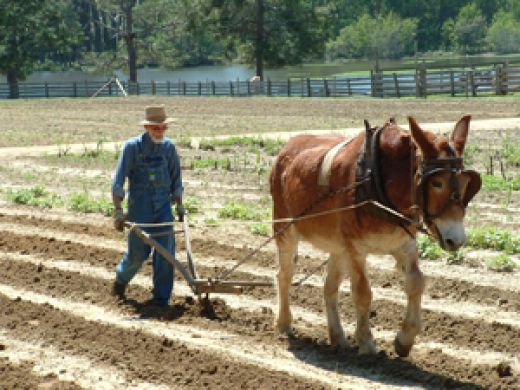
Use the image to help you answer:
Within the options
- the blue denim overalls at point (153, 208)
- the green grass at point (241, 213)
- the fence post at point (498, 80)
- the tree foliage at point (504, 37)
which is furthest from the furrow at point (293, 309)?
the tree foliage at point (504, 37)

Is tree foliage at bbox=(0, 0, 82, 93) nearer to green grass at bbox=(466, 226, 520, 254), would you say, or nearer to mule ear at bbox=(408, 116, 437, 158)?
green grass at bbox=(466, 226, 520, 254)

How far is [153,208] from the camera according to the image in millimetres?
9117

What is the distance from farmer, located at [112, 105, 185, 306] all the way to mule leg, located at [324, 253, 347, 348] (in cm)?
173

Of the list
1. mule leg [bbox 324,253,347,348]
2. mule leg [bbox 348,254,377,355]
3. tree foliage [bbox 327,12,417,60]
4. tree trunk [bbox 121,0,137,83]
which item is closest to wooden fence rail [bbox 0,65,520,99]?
tree trunk [bbox 121,0,137,83]

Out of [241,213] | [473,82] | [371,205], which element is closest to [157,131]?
[371,205]

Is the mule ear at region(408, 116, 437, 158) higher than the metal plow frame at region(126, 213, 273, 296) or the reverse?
higher

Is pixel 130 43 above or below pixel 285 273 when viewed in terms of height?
below

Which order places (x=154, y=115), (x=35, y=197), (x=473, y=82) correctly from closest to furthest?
(x=154, y=115) → (x=35, y=197) → (x=473, y=82)

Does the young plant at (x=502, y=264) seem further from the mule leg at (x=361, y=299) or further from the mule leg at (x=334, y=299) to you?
the mule leg at (x=361, y=299)

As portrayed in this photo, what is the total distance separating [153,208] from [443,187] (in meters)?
3.36

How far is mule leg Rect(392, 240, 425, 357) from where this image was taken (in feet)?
23.4

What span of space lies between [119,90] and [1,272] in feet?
178

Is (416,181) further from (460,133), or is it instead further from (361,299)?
(361,299)

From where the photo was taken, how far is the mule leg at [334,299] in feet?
25.5
